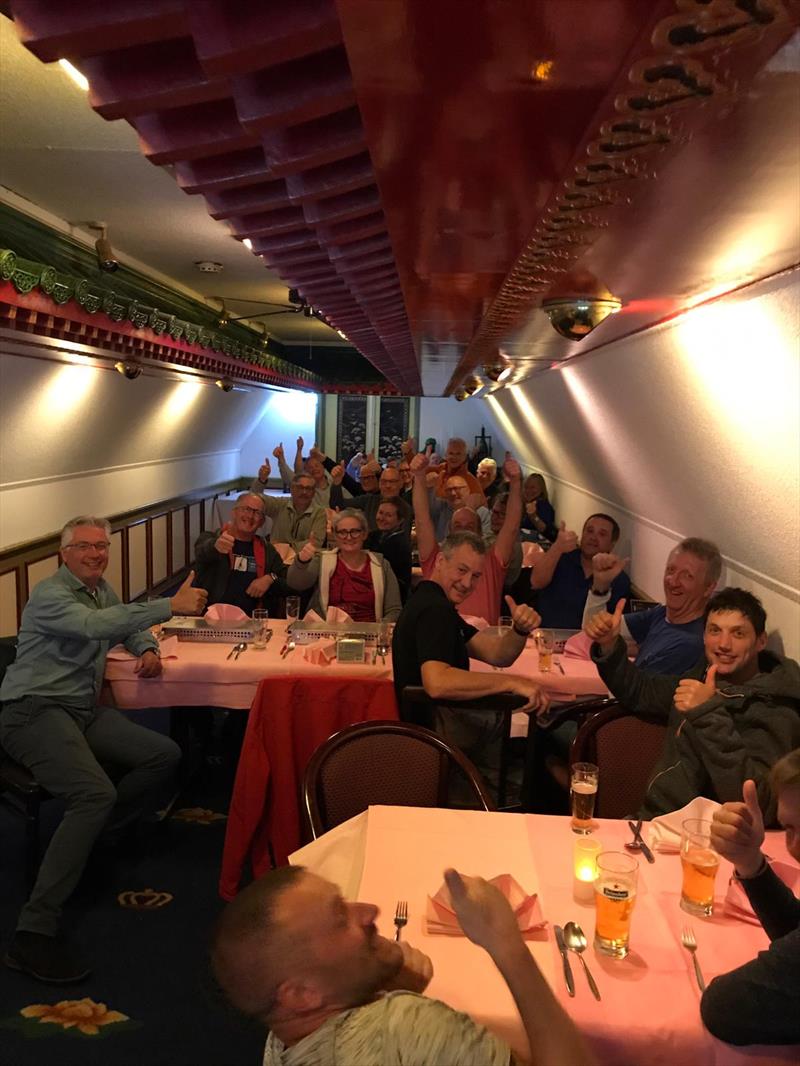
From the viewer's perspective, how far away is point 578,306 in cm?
285

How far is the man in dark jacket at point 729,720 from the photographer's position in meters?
2.85

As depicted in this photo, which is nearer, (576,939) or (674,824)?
(576,939)

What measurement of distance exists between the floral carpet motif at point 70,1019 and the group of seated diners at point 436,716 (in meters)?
0.13

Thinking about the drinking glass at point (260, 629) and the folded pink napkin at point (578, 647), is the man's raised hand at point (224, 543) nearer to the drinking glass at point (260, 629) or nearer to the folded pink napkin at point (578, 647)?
the drinking glass at point (260, 629)

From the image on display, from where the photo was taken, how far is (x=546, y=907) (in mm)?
2221

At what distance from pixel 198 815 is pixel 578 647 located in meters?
2.27

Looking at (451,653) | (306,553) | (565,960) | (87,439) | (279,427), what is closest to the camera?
(565,960)

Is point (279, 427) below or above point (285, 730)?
above

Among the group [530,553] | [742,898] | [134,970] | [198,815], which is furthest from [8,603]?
[742,898]

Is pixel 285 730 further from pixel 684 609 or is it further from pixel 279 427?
pixel 279 427

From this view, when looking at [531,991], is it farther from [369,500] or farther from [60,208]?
[369,500]

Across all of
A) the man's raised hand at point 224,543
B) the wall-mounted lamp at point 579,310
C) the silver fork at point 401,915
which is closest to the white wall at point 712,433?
the wall-mounted lamp at point 579,310

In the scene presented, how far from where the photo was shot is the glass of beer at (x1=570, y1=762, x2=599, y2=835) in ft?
8.47

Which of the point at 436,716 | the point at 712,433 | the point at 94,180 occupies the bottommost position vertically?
the point at 436,716
